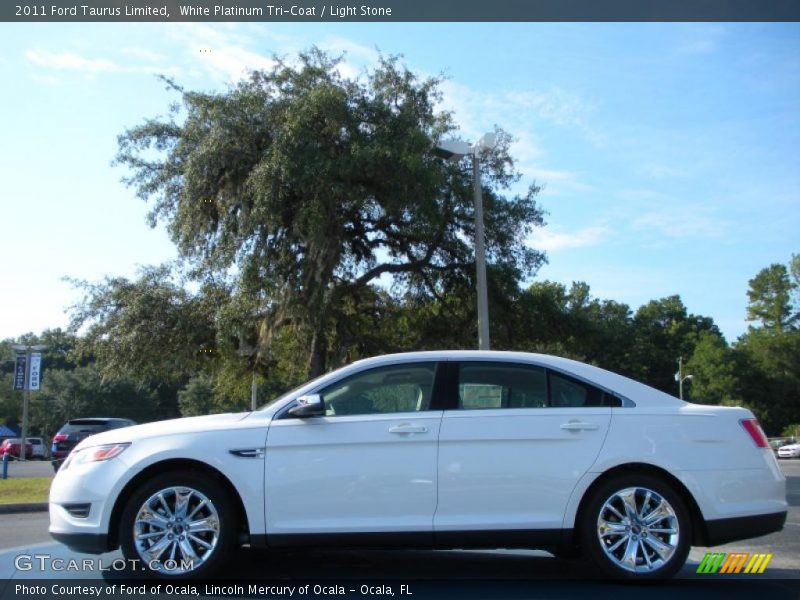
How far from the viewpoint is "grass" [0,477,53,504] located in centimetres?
1315

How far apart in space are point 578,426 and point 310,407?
1.85 m

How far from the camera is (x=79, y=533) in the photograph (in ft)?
16.9

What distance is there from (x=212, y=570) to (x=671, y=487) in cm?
315

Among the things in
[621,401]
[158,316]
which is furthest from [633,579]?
[158,316]

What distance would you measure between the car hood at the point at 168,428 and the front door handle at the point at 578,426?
2248 mm

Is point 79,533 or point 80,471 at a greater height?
point 80,471

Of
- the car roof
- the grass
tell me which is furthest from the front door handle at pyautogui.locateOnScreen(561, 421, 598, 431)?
the grass

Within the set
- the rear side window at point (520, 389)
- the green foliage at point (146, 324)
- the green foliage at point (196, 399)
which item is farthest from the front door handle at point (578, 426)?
the green foliage at point (196, 399)

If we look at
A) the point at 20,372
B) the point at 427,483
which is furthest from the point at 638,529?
the point at 20,372

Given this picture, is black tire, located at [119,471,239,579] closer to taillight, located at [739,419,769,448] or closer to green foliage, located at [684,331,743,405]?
taillight, located at [739,419,769,448]

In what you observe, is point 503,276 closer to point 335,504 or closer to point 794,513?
point 794,513

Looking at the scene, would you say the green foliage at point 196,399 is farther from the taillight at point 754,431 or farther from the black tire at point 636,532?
the taillight at point 754,431

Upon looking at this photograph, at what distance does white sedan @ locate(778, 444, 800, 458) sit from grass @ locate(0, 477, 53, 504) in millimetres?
33564

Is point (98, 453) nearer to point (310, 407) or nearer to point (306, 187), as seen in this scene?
point (310, 407)
